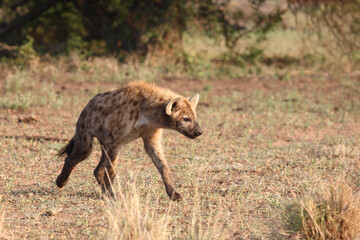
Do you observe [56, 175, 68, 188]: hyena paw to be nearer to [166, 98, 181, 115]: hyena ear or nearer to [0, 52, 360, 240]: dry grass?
[0, 52, 360, 240]: dry grass

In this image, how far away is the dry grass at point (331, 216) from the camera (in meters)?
3.94

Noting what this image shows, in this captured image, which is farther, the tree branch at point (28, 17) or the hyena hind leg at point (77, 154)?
the tree branch at point (28, 17)

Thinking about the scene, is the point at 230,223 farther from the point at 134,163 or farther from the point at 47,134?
the point at 47,134

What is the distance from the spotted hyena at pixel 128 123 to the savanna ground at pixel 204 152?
28 cm

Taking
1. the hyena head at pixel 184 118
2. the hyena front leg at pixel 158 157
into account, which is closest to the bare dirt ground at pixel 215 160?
the hyena front leg at pixel 158 157

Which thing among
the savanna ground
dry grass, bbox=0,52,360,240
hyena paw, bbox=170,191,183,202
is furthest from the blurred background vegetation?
hyena paw, bbox=170,191,183,202

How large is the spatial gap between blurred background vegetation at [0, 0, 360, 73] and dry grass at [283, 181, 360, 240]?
9577 millimetres

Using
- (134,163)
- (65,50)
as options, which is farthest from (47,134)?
(65,50)

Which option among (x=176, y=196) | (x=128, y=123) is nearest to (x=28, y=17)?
(x=128, y=123)

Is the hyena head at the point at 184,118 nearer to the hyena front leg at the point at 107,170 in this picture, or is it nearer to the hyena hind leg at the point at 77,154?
the hyena front leg at the point at 107,170

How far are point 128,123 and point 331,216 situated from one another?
214cm

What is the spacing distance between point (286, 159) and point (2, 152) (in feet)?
11.4

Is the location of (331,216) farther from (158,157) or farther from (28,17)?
(28,17)

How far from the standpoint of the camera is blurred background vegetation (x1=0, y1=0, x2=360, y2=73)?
13562mm
